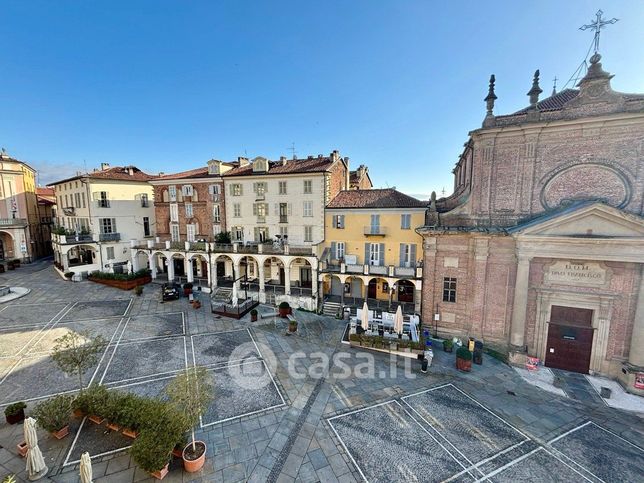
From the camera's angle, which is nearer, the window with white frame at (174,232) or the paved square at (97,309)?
the paved square at (97,309)

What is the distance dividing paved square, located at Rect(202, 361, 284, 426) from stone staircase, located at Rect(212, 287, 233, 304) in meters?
9.67

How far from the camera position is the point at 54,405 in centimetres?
1012

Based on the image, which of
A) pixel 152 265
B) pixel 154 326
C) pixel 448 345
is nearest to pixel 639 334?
pixel 448 345

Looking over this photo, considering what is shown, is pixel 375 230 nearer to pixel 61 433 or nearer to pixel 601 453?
pixel 601 453

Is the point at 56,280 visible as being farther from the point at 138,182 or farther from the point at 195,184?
the point at 195,184

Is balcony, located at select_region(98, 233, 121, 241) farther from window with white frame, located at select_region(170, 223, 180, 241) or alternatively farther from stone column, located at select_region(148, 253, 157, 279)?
window with white frame, located at select_region(170, 223, 180, 241)

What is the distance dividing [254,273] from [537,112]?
26.5m

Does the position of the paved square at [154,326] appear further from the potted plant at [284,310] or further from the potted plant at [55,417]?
the potted plant at [55,417]

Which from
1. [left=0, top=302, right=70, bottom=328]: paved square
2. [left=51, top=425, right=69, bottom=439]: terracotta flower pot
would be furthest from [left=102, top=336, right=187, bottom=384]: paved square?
[left=0, top=302, right=70, bottom=328]: paved square

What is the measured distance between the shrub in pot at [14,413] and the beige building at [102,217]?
Result: 24908 millimetres

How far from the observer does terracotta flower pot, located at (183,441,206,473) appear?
8.84m

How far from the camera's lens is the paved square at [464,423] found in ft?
34.2

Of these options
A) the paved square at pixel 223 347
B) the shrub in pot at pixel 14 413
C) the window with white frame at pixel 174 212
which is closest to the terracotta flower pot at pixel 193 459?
the paved square at pixel 223 347

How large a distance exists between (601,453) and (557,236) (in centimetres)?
999
